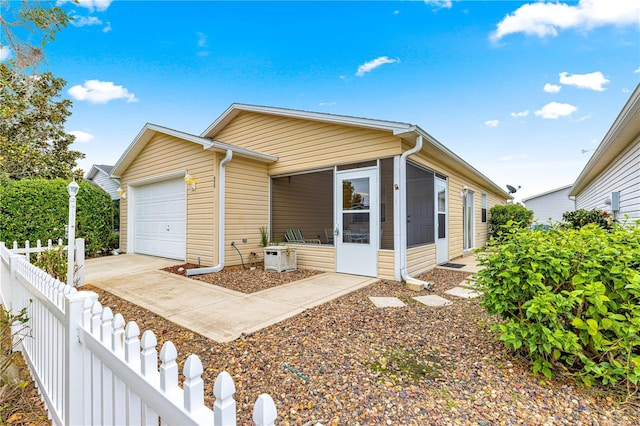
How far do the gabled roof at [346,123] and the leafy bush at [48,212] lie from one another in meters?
4.15

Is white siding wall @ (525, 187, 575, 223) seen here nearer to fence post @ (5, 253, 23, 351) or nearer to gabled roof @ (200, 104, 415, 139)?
gabled roof @ (200, 104, 415, 139)

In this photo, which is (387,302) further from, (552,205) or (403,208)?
(552,205)

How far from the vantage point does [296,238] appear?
789 cm

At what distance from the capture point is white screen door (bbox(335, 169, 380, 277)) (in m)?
6.08

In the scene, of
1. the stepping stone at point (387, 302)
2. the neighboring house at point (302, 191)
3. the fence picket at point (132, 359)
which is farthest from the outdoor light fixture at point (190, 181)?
the fence picket at point (132, 359)

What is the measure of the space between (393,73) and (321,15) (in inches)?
134

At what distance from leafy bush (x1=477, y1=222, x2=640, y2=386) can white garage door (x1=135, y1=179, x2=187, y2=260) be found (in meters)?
7.32

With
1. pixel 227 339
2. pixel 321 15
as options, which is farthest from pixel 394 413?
pixel 321 15

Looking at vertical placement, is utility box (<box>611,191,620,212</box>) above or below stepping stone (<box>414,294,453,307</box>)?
above

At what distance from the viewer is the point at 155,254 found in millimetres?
8742

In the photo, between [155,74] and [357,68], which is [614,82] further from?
[155,74]

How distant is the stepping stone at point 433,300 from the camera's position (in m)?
4.43

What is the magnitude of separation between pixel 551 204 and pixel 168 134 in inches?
1169

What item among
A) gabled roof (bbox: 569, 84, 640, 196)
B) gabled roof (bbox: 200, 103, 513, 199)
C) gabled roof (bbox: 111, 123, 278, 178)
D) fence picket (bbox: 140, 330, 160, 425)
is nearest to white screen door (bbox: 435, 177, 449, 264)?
gabled roof (bbox: 200, 103, 513, 199)
